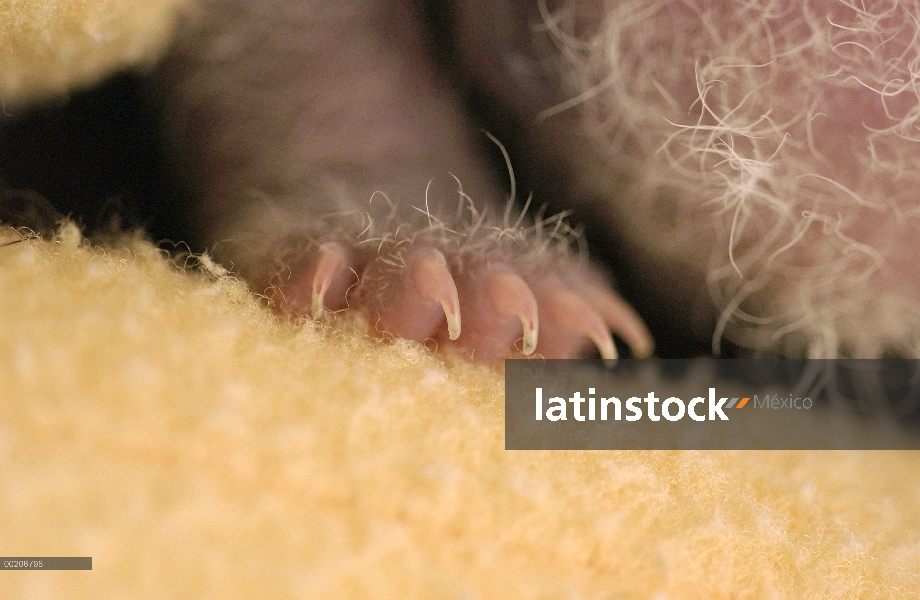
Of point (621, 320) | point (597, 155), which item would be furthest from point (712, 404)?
point (597, 155)

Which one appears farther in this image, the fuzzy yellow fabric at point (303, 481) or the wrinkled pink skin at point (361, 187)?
the wrinkled pink skin at point (361, 187)

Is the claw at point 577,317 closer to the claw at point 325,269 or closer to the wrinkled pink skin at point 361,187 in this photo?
the wrinkled pink skin at point 361,187

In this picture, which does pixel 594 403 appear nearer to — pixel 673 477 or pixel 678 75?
pixel 673 477

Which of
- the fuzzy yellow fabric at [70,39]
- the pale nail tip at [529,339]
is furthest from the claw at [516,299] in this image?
the fuzzy yellow fabric at [70,39]

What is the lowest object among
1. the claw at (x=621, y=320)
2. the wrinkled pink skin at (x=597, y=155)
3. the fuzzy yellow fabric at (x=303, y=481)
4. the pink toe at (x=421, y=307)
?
the fuzzy yellow fabric at (x=303, y=481)

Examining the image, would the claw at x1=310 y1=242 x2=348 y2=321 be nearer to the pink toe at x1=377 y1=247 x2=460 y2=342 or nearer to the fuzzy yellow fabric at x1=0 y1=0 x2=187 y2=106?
the pink toe at x1=377 y1=247 x2=460 y2=342

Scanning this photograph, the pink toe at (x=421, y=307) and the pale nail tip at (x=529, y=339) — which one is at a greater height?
the pink toe at (x=421, y=307)

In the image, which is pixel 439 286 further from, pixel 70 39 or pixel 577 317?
pixel 70 39

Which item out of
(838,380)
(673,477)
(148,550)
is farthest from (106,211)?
(838,380)
